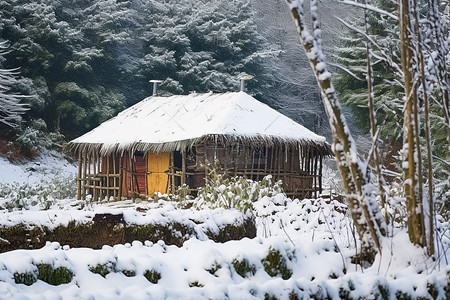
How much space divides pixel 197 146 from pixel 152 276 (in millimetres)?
12977

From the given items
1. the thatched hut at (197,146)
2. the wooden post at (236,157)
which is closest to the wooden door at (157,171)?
the thatched hut at (197,146)

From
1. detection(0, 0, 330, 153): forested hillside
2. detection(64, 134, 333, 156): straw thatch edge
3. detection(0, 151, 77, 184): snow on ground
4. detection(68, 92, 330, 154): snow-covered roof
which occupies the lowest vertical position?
detection(0, 151, 77, 184): snow on ground

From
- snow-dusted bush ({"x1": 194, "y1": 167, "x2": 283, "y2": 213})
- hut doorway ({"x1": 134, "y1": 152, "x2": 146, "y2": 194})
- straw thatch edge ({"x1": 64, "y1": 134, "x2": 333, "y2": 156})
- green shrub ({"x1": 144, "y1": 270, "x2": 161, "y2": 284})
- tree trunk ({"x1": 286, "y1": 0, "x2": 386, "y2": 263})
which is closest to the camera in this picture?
green shrub ({"x1": 144, "y1": 270, "x2": 161, "y2": 284})

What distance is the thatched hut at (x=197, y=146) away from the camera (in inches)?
648

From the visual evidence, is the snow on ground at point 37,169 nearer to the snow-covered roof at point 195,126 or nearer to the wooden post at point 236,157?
the snow-covered roof at point 195,126

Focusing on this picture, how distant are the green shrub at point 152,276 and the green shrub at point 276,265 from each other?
83cm

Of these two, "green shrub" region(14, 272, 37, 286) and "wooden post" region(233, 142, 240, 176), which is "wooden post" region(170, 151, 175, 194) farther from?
"green shrub" region(14, 272, 37, 286)

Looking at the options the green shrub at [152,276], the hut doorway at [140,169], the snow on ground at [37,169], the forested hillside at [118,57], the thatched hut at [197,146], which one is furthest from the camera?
the forested hillside at [118,57]

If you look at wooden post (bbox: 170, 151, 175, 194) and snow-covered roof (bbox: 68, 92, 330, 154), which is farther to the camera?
wooden post (bbox: 170, 151, 175, 194)

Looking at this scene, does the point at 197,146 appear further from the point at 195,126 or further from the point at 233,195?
the point at 233,195

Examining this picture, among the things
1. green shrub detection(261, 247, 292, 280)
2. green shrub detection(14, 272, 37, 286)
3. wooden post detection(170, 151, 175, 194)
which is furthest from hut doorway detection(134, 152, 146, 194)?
green shrub detection(14, 272, 37, 286)

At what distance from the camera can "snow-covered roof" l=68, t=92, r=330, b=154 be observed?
53.2 ft

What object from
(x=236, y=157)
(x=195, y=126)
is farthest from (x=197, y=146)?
(x=236, y=157)

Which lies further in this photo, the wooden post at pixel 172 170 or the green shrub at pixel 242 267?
the wooden post at pixel 172 170
